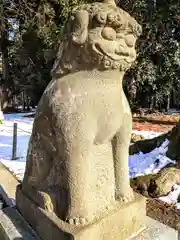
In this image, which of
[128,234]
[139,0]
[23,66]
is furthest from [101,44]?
[23,66]

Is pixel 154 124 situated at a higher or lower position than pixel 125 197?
lower

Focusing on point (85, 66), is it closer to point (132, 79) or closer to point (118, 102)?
point (118, 102)

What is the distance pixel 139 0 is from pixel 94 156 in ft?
25.9

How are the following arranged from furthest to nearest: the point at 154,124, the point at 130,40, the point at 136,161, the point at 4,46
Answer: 1. the point at 4,46
2. the point at 154,124
3. the point at 136,161
4. the point at 130,40

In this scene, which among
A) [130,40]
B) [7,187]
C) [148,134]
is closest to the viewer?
[130,40]

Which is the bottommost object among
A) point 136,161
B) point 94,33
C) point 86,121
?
point 136,161

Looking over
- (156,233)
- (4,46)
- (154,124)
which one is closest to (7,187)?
(156,233)

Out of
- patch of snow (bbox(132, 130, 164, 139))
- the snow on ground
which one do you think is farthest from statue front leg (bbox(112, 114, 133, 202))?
patch of snow (bbox(132, 130, 164, 139))

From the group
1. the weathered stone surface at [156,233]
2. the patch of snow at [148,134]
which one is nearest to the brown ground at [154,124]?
the patch of snow at [148,134]

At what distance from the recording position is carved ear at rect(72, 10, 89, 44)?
63.2 inches

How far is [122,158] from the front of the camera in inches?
80.8

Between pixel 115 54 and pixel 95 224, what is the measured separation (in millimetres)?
1012

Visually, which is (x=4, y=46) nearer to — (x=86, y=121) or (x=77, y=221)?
(x=86, y=121)

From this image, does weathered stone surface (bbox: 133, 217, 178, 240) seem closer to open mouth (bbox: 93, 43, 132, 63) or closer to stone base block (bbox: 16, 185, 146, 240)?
stone base block (bbox: 16, 185, 146, 240)
